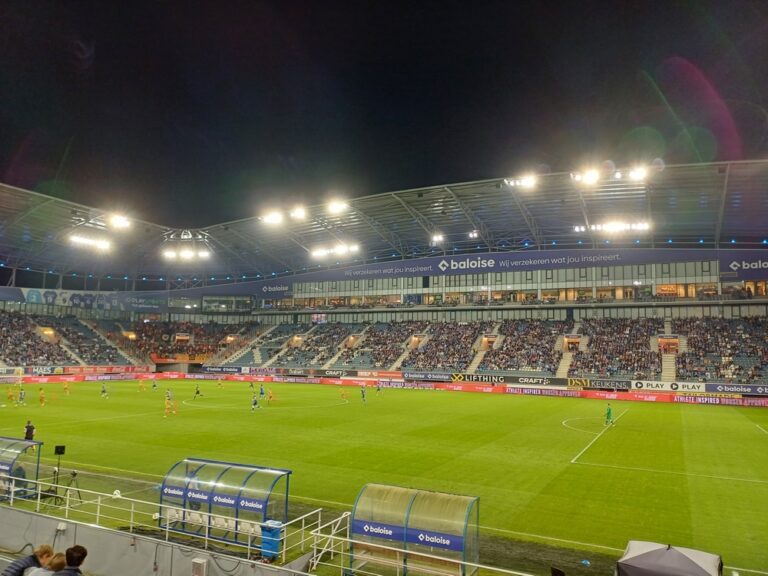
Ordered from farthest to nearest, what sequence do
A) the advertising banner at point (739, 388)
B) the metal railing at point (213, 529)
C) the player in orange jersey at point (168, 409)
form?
the advertising banner at point (739, 388), the player in orange jersey at point (168, 409), the metal railing at point (213, 529)

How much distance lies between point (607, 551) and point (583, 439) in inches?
638

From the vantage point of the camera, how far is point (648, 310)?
68.5 m

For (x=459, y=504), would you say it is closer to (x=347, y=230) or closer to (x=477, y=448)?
(x=477, y=448)

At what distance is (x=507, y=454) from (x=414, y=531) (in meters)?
14.7

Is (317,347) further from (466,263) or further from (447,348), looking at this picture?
(466,263)

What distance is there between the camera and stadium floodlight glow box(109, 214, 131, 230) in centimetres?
6562

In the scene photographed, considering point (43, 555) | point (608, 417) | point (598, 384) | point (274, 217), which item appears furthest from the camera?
point (274, 217)

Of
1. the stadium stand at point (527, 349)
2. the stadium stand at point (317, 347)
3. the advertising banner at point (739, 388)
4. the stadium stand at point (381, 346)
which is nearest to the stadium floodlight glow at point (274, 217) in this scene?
the stadium stand at point (317, 347)

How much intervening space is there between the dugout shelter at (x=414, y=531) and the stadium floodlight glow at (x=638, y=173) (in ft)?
145

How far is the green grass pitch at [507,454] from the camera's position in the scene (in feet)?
50.4

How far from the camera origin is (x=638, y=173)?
48.1 m

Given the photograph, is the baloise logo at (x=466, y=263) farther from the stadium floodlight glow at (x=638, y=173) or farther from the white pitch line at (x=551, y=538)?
the white pitch line at (x=551, y=538)

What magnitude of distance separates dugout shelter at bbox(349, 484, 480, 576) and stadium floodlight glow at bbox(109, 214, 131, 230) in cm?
6454

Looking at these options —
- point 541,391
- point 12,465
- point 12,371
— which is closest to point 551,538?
point 12,465
